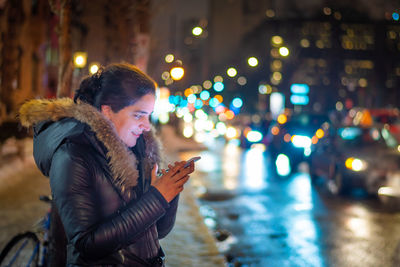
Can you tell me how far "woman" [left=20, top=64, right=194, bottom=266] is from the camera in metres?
2.06

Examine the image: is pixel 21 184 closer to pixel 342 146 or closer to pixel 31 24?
pixel 342 146

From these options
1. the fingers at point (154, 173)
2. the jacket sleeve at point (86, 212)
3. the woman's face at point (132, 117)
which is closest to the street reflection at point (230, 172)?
the fingers at point (154, 173)

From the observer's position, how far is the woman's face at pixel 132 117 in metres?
2.34

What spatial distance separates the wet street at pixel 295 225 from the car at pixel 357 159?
0.42 metres

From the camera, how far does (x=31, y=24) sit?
2992cm

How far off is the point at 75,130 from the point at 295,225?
25.4 ft

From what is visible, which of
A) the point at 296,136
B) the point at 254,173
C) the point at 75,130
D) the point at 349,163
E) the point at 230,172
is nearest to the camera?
the point at 75,130

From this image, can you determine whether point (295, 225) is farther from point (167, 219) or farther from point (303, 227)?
point (167, 219)

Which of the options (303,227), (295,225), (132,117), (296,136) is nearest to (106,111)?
(132,117)

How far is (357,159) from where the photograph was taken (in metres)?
12.5

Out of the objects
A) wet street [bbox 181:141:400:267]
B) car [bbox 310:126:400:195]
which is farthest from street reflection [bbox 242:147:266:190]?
car [bbox 310:126:400:195]

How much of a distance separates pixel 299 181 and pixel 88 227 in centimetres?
1445

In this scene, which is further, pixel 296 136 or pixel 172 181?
pixel 296 136

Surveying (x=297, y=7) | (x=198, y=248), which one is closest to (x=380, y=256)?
(x=198, y=248)
